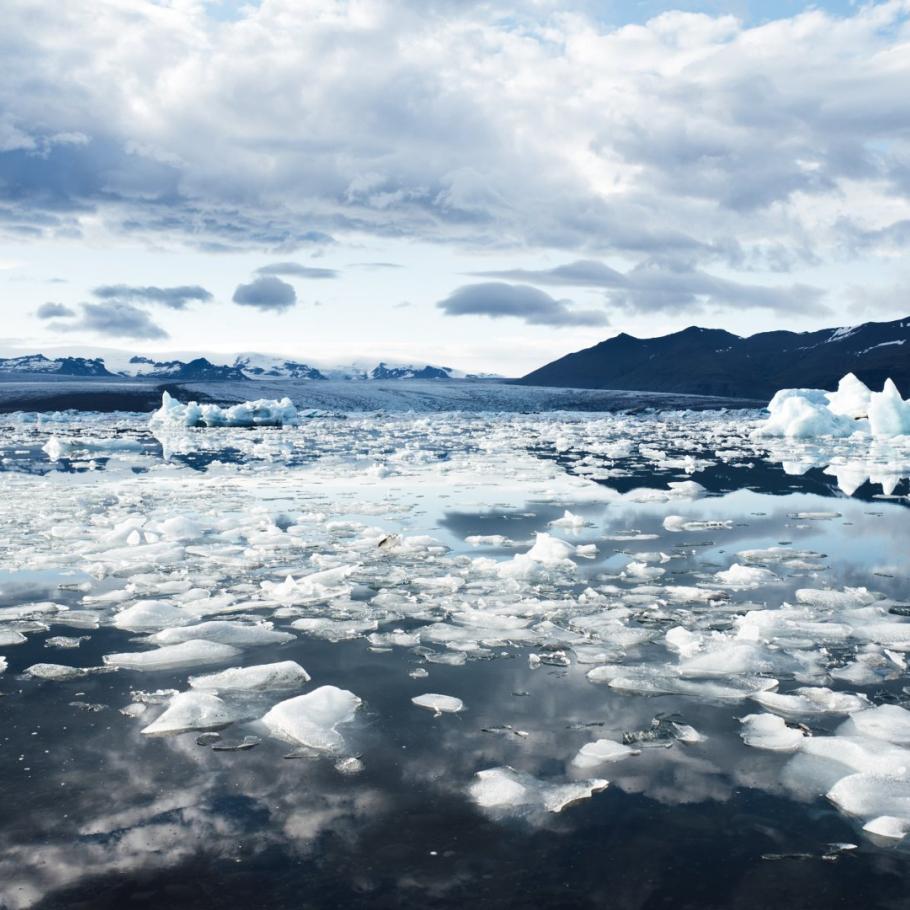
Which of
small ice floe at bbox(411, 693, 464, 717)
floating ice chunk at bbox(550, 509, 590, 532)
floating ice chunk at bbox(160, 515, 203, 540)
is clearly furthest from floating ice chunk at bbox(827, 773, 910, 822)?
floating ice chunk at bbox(160, 515, 203, 540)

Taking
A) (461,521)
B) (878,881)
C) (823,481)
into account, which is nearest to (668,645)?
(878,881)

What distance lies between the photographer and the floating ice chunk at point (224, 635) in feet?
17.6

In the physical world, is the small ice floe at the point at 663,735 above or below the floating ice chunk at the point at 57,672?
below

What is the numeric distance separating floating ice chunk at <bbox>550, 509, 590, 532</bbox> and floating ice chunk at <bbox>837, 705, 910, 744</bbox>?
584 centimetres

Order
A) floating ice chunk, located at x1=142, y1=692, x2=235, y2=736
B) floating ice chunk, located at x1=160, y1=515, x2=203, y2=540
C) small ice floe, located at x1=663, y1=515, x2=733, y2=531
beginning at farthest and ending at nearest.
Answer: small ice floe, located at x1=663, y1=515, x2=733, y2=531, floating ice chunk, located at x1=160, y1=515, x2=203, y2=540, floating ice chunk, located at x1=142, y1=692, x2=235, y2=736

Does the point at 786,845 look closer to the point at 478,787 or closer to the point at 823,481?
the point at 478,787

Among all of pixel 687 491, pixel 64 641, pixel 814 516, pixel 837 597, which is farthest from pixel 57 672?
pixel 687 491

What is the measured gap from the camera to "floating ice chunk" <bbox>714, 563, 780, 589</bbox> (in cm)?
698

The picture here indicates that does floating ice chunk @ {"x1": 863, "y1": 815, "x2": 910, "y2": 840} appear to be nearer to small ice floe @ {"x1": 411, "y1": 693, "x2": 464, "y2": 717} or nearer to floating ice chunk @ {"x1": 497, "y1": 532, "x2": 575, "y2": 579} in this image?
small ice floe @ {"x1": 411, "y1": 693, "x2": 464, "y2": 717}

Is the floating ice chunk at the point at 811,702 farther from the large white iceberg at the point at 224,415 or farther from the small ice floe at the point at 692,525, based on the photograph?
the large white iceberg at the point at 224,415

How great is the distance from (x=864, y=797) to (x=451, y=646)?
8.58ft

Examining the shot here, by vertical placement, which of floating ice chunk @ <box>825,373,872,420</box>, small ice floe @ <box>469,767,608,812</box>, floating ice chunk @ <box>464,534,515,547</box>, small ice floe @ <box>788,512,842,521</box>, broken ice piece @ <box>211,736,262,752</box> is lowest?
broken ice piece @ <box>211,736,262,752</box>

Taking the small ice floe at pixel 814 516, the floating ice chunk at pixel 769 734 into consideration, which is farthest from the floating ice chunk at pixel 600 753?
the small ice floe at pixel 814 516

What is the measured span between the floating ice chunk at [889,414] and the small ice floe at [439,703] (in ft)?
98.4
